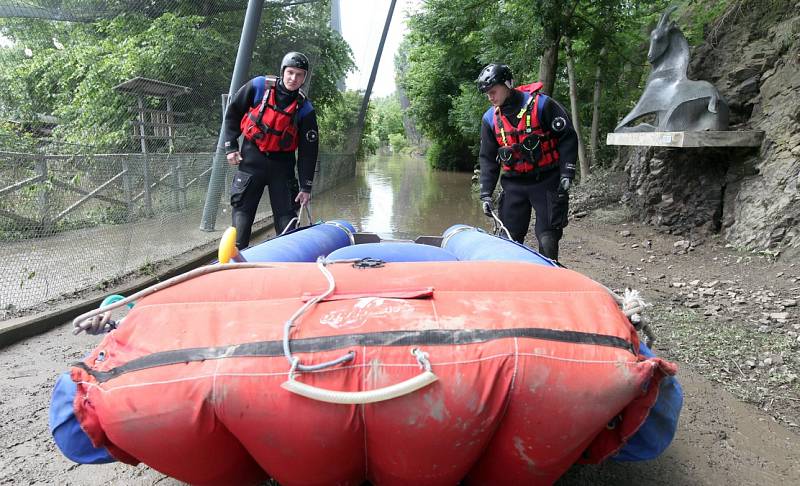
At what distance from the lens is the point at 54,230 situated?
4641 millimetres

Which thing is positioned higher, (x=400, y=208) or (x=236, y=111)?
(x=236, y=111)

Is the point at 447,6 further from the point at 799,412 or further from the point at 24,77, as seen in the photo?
the point at 799,412

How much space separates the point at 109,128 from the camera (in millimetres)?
7922

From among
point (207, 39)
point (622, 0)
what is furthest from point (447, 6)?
point (207, 39)

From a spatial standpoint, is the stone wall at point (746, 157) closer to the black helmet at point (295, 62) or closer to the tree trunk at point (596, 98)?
the tree trunk at point (596, 98)

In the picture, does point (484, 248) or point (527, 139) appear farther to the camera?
point (527, 139)

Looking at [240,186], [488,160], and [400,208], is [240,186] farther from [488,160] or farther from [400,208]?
[400,208]

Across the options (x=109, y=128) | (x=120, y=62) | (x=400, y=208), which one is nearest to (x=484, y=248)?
(x=109, y=128)

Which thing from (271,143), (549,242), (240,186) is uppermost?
(271,143)

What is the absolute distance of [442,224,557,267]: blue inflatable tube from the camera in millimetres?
2670

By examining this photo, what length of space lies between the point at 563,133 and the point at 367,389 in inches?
129

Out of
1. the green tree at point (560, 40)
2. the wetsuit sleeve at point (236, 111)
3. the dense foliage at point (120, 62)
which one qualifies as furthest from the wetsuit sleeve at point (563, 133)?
the green tree at point (560, 40)

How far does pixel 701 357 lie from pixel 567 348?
8.27 ft

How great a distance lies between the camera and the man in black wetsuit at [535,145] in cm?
418
